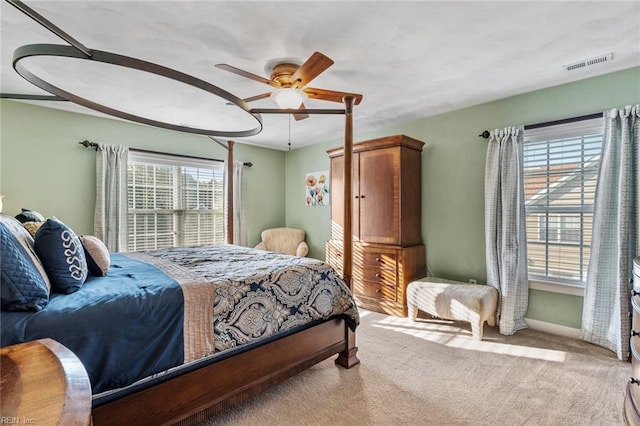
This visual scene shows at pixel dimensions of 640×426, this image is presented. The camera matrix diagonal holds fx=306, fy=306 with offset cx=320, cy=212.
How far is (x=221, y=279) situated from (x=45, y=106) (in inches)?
129

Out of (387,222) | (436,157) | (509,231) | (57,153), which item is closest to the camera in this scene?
(509,231)

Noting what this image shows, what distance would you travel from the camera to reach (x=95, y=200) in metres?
3.73

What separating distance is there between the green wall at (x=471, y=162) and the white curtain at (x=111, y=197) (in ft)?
9.92

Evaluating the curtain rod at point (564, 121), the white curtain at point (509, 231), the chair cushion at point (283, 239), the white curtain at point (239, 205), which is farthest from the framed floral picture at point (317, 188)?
the curtain rod at point (564, 121)

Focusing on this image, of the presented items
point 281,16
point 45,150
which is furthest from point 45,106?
point 281,16

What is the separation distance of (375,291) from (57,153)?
13.3 feet

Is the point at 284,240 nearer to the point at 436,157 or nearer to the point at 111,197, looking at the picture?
the point at 111,197

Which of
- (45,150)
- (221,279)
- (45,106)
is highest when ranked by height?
(45,106)

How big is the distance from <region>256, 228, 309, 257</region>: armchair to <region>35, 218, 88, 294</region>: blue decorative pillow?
3576mm

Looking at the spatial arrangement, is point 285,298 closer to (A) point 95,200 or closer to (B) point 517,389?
(B) point 517,389

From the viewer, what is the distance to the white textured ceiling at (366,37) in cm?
181

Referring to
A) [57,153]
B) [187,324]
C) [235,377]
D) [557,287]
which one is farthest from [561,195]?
[57,153]

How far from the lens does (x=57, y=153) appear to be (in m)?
3.49

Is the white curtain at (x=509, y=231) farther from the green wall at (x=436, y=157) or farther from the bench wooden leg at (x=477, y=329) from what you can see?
the bench wooden leg at (x=477, y=329)
